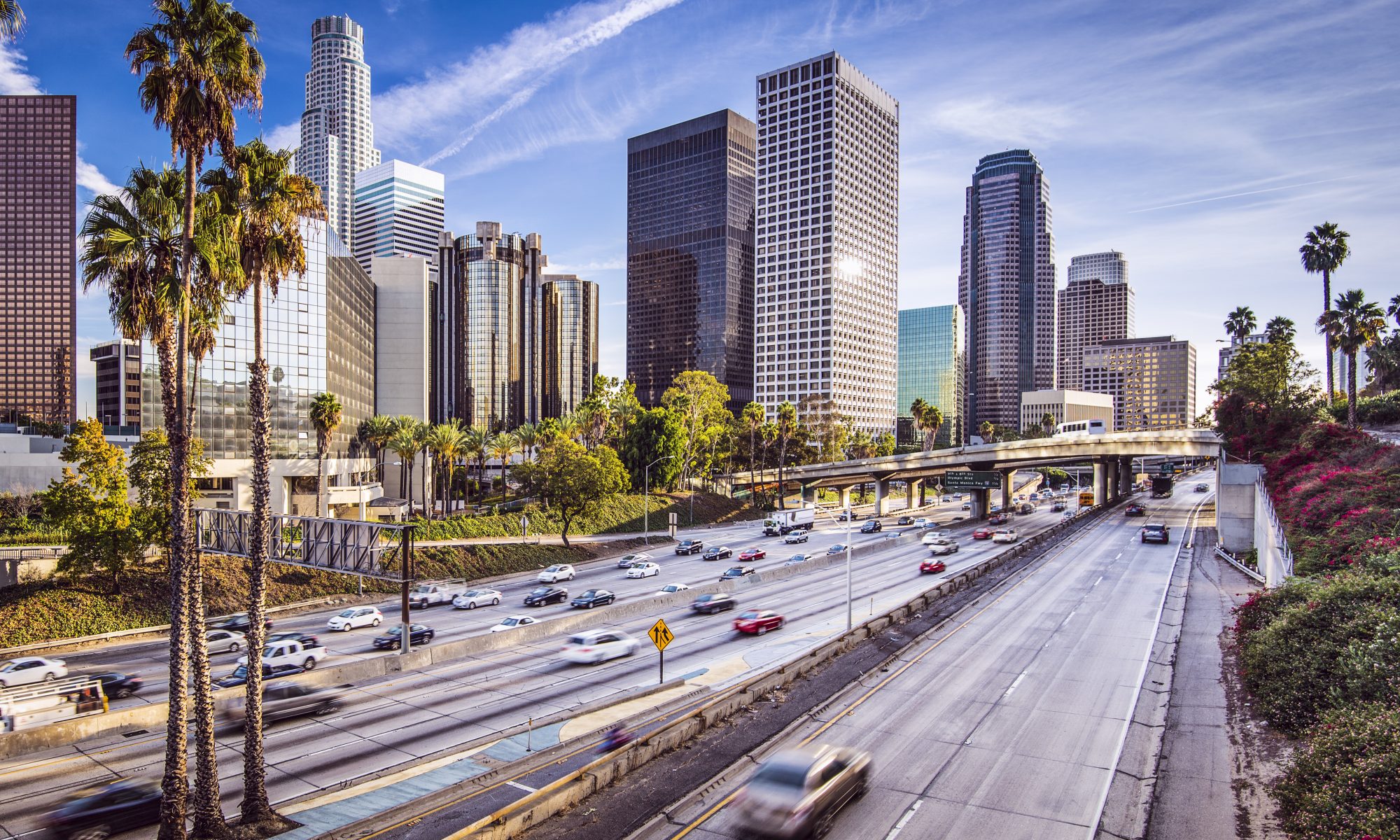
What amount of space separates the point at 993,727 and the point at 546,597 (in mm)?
31259

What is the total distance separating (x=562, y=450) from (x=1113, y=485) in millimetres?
96681

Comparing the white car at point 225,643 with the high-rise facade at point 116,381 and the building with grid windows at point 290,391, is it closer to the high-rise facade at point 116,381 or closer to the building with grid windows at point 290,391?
the building with grid windows at point 290,391

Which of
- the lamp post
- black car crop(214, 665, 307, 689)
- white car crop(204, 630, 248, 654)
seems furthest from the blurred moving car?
the lamp post

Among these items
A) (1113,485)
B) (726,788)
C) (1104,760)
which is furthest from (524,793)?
(1113,485)

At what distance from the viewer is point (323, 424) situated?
70.7 m

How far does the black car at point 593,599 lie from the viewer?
4669cm

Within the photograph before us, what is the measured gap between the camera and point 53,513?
39469 mm

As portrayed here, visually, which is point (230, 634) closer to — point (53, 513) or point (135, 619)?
point (135, 619)

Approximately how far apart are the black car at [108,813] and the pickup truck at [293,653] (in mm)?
12996

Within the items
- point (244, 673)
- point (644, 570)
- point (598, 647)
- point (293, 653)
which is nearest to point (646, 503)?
point (644, 570)

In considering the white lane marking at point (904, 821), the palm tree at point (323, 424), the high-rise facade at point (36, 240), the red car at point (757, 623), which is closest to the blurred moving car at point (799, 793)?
the white lane marking at point (904, 821)

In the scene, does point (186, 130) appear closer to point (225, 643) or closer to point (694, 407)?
point (225, 643)

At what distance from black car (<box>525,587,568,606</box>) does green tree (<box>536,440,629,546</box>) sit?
1891 cm

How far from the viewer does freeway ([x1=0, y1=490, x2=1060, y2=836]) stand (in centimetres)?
2123
